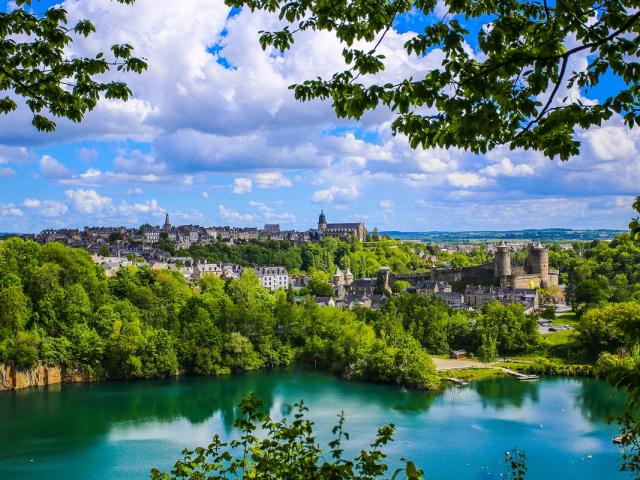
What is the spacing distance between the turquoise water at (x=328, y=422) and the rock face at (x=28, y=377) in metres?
0.90

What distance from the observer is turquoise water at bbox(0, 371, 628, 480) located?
54.6 feet

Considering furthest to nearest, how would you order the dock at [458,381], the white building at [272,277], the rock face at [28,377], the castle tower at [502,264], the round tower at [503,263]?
the white building at [272,277] → the round tower at [503,263] → the castle tower at [502,264] → the dock at [458,381] → the rock face at [28,377]

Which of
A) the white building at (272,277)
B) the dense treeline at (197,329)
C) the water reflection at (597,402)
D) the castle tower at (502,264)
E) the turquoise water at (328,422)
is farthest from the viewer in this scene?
the white building at (272,277)

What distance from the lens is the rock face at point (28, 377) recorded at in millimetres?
25953

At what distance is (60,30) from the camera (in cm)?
488

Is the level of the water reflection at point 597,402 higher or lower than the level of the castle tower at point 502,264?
lower

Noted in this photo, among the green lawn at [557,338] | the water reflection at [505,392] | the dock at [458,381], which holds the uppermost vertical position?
the green lawn at [557,338]

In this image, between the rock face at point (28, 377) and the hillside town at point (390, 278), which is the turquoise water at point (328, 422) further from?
the hillside town at point (390, 278)

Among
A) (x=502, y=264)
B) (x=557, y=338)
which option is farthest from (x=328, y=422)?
(x=502, y=264)

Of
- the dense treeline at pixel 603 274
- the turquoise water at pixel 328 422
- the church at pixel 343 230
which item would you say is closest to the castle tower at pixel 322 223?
the church at pixel 343 230

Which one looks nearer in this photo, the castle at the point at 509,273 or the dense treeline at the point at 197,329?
the dense treeline at the point at 197,329

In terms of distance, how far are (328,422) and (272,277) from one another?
38778mm

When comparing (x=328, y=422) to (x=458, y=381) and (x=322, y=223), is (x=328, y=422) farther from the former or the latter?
(x=322, y=223)

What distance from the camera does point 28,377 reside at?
26.5 metres
